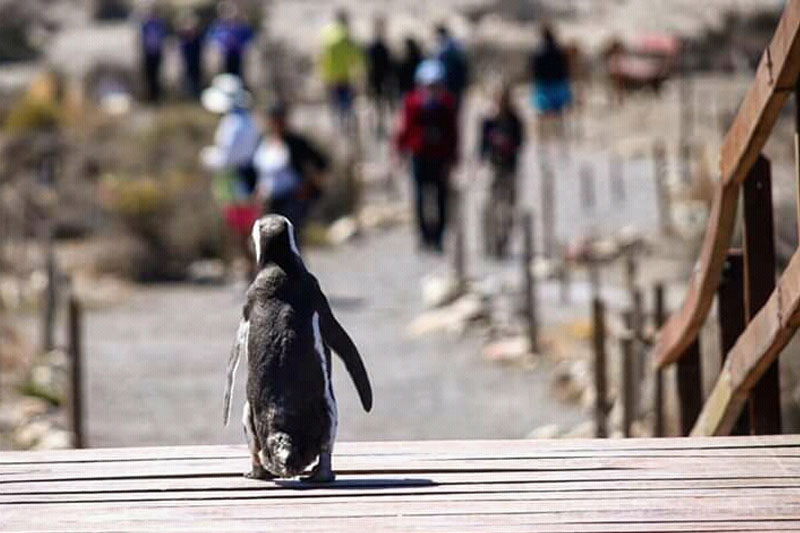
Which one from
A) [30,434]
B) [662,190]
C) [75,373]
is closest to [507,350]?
[30,434]

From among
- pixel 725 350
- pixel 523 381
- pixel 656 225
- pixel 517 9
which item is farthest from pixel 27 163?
pixel 725 350

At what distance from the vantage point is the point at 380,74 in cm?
2991

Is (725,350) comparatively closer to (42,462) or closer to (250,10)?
(42,462)

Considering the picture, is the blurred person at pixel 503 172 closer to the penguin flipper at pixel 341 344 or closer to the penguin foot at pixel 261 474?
the penguin flipper at pixel 341 344

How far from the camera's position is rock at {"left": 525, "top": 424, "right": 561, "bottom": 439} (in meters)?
15.0

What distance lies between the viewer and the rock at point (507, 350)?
18.2 metres

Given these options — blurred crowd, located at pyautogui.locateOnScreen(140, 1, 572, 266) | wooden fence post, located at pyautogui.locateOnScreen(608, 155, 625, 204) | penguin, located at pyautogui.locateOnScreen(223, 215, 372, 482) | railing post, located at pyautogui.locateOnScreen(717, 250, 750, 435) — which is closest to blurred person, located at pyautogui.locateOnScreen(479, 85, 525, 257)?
blurred crowd, located at pyautogui.locateOnScreen(140, 1, 572, 266)

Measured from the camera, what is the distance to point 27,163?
30.7 m

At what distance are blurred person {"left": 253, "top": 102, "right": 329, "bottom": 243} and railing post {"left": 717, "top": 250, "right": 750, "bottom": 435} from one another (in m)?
9.81

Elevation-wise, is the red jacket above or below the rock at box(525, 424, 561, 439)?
above

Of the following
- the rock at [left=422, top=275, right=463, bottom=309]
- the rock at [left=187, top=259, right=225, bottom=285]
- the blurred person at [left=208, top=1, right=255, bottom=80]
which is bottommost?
the rock at [left=187, top=259, right=225, bottom=285]

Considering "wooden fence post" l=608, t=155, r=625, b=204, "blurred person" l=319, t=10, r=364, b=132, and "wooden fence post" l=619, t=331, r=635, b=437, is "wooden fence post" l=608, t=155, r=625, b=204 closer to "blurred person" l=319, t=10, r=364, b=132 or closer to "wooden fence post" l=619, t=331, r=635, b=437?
"blurred person" l=319, t=10, r=364, b=132

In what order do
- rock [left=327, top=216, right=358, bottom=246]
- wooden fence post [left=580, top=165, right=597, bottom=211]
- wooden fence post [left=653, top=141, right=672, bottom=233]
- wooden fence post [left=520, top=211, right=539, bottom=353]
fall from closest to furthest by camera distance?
wooden fence post [left=520, top=211, right=539, bottom=353]
wooden fence post [left=653, top=141, right=672, bottom=233]
rock [left=327, top=216, right=358, bottom=246]
wooden fence post [left=580, top=165, right=597, bottom=211]

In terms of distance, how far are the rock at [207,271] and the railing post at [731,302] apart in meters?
14.8
